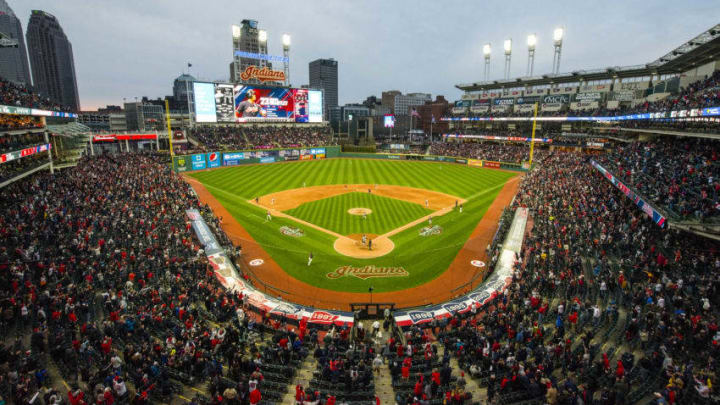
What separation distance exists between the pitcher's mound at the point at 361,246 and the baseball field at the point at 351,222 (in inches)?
2.8

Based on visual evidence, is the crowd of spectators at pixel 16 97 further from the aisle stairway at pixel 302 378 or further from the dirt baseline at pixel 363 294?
the aisle stairway at pixel 302 378

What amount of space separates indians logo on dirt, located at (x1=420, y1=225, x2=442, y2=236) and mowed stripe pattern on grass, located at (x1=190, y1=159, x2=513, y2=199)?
13.8 metres

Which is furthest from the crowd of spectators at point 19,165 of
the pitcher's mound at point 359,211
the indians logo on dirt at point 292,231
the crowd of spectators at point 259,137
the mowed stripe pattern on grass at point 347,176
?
the crowd of spectators at point 259,137

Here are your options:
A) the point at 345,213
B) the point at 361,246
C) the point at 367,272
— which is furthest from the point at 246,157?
the point at 367,272

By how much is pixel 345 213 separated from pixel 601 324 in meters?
22.8

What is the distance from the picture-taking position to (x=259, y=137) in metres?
71.1

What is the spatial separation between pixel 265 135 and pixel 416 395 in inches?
2725

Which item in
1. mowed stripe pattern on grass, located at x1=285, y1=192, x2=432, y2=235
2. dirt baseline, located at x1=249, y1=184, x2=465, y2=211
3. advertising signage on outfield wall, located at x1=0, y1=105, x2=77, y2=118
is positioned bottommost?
mowed stripe pattern on grass, located at x1=285, y1=192, x2=432, y2=235

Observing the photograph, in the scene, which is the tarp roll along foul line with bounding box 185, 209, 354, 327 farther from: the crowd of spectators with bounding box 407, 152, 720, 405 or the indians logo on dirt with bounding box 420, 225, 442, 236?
the indians logo on dirt with bounding box 420, 225, 442, 236

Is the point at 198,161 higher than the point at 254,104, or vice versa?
the point at 254,104

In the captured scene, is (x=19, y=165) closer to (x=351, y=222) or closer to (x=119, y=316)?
(x=119, y=316)

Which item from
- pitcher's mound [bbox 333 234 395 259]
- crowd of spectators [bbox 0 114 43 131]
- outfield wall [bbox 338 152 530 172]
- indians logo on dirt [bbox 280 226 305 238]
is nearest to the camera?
pitcher's mound [bbox 333 234 395 259]

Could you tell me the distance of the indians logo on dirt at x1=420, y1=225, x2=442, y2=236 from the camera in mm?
28022

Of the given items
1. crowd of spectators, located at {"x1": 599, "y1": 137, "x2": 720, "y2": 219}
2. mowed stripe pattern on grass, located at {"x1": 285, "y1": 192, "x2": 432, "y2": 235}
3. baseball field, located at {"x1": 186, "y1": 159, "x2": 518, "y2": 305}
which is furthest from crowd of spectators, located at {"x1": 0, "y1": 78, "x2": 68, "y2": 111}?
crowd of spectators, located at {"x1": 599, "y1": 137, "x2": 720, "y2": 219}
